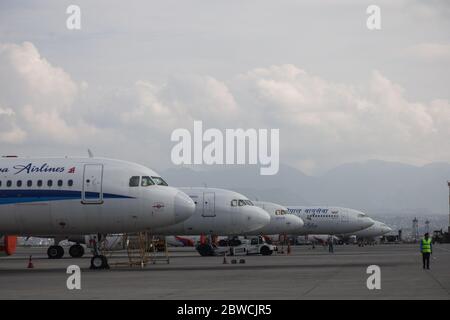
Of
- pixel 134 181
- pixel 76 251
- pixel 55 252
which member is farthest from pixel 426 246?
pixel 76 251

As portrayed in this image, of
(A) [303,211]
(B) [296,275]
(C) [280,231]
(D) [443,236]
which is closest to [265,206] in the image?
(C) [280,231]

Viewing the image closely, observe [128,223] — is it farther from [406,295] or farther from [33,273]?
[406,295]

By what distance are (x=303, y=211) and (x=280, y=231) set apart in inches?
678

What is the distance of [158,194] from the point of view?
40031mm

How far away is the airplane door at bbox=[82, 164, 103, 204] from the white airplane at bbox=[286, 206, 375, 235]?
167 ft

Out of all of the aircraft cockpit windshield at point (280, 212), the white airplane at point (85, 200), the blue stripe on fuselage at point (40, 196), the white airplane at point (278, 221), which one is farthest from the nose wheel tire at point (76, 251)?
the blue stripe on fuselage at point (40, 196)

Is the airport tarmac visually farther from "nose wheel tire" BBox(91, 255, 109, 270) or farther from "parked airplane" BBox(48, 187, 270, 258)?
"parked airplane" BBox(48, 187, 270, 258)

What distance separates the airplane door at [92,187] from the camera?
3947 centimetres

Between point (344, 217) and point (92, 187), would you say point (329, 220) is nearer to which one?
point (344, 217)

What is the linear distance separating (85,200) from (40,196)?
2075 millimetres

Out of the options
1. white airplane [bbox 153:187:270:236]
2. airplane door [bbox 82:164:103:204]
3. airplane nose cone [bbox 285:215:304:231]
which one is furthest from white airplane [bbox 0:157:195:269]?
airplane nose cone [bbox 285:215:304:231]

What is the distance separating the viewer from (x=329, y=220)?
296 ft

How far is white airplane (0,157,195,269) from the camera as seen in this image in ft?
130

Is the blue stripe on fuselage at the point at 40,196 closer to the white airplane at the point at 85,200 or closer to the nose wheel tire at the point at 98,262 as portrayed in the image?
the white airplane at the point at 85,200
